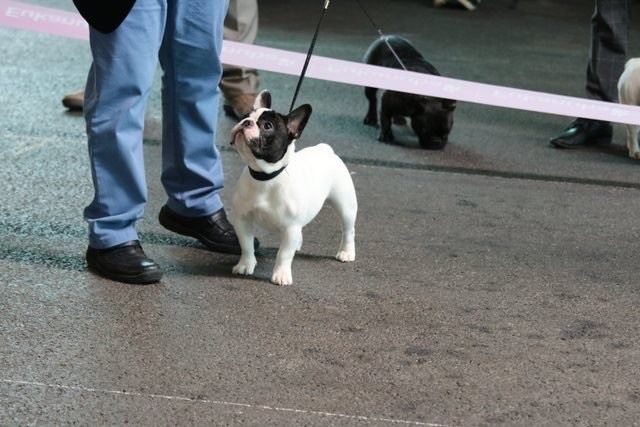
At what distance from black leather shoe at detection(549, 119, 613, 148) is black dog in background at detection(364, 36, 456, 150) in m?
0.70

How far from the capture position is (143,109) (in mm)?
4043

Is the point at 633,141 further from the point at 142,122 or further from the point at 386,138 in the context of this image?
the point at 142,122

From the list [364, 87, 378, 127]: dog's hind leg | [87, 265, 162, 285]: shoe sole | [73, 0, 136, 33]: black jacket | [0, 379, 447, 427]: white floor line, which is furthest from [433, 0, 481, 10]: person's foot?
[0, 379, 447, 427]: white floor line

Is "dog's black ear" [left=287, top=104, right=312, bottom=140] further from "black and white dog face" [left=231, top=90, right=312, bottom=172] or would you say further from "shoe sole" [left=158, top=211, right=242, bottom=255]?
"shoe sole" [left=158, top=211, right=242, bottom=255]

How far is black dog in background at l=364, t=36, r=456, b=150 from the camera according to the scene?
21.2ft

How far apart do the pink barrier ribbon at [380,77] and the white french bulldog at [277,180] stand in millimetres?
1793

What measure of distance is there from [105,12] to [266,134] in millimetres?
672

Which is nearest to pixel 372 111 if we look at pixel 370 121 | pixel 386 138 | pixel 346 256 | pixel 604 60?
pixel 370 121

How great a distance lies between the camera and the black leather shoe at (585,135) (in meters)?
6.71

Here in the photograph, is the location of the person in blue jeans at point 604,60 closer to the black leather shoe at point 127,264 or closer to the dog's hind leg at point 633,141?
the dog's hind leg at point 633,141

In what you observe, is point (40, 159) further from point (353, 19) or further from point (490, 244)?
point (353, 19)

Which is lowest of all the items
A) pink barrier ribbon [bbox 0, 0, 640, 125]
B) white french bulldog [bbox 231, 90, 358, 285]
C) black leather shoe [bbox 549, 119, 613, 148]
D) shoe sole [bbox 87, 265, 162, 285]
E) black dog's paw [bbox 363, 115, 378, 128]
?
black dog's paw [bbox 363, 115, 378, 128]

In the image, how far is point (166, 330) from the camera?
3701 millimetres

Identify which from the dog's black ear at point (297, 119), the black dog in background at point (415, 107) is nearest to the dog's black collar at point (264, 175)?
the dog's black ear at point (297, 119)
